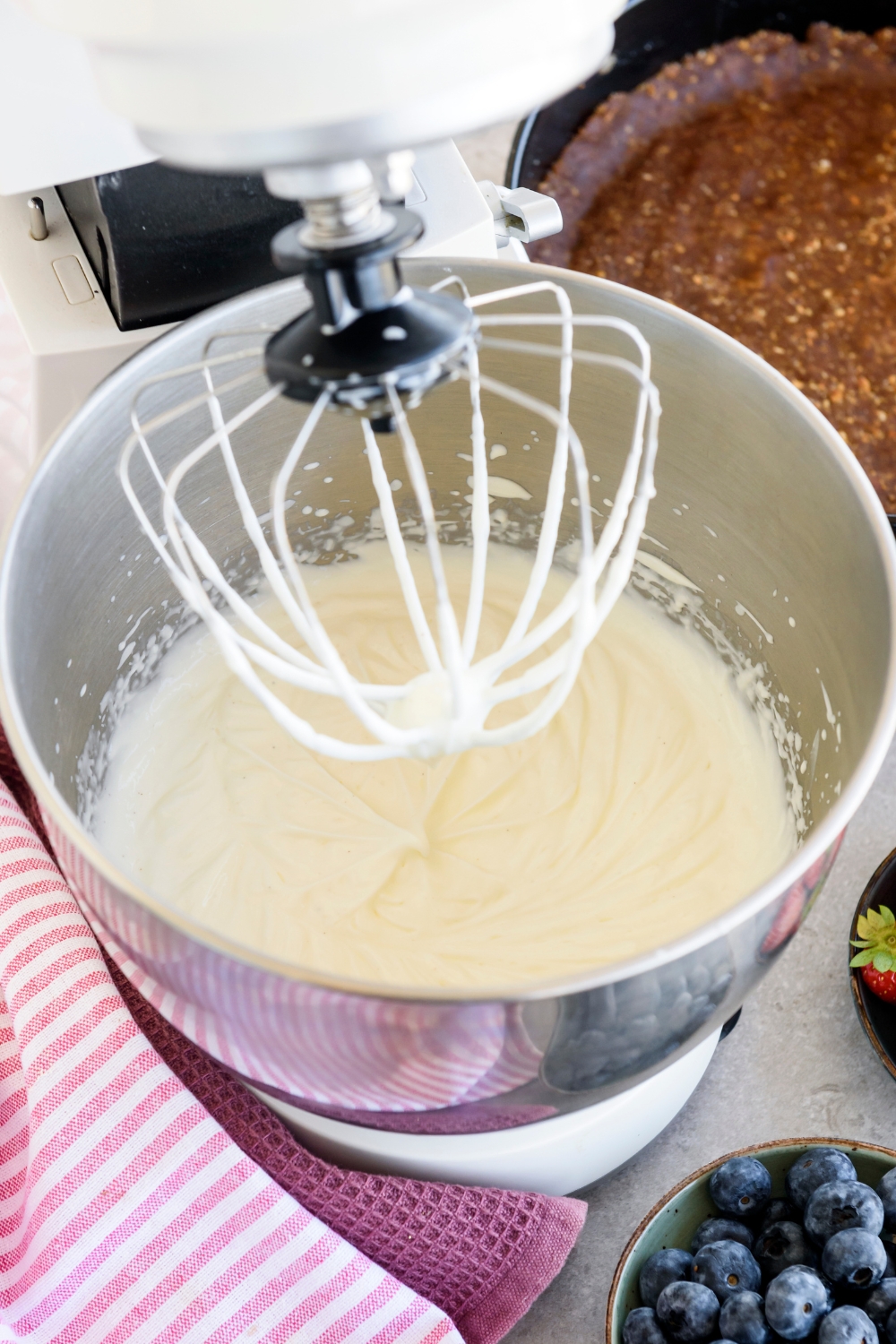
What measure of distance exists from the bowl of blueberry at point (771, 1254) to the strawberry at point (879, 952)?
11 cm

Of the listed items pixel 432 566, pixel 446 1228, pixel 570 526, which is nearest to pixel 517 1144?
pixel 446 1228

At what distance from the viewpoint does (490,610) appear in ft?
3.00

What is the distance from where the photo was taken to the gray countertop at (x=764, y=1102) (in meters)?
0.71

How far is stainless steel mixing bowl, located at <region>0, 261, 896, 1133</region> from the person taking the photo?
47 centimetres

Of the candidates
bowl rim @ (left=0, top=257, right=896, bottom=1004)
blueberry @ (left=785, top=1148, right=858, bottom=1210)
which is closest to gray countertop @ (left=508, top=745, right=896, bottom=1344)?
blueberry @ (left=785, top=1148, right=858, bottom=1210)

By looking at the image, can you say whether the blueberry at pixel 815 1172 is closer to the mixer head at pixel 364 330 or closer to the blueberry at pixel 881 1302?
the blueberry at pixel 881 1302

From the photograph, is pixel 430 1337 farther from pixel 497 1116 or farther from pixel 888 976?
pixel 888 976

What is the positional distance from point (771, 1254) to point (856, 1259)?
49mm

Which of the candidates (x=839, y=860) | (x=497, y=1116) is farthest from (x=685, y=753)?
(x=497, y=1116)

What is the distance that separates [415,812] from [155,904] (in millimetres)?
323

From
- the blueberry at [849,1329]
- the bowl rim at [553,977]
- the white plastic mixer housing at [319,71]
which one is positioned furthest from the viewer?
the blueberry at [849,1329]

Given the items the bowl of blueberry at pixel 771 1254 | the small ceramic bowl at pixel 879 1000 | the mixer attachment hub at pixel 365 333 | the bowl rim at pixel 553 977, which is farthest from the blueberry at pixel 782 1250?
the mixer attachment hub at pixel 365 333

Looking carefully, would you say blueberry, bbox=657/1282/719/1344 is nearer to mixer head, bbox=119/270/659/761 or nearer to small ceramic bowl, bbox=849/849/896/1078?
small ceramic bowl, bbox=849/849/896/1078

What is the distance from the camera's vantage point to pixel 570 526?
88 cm
